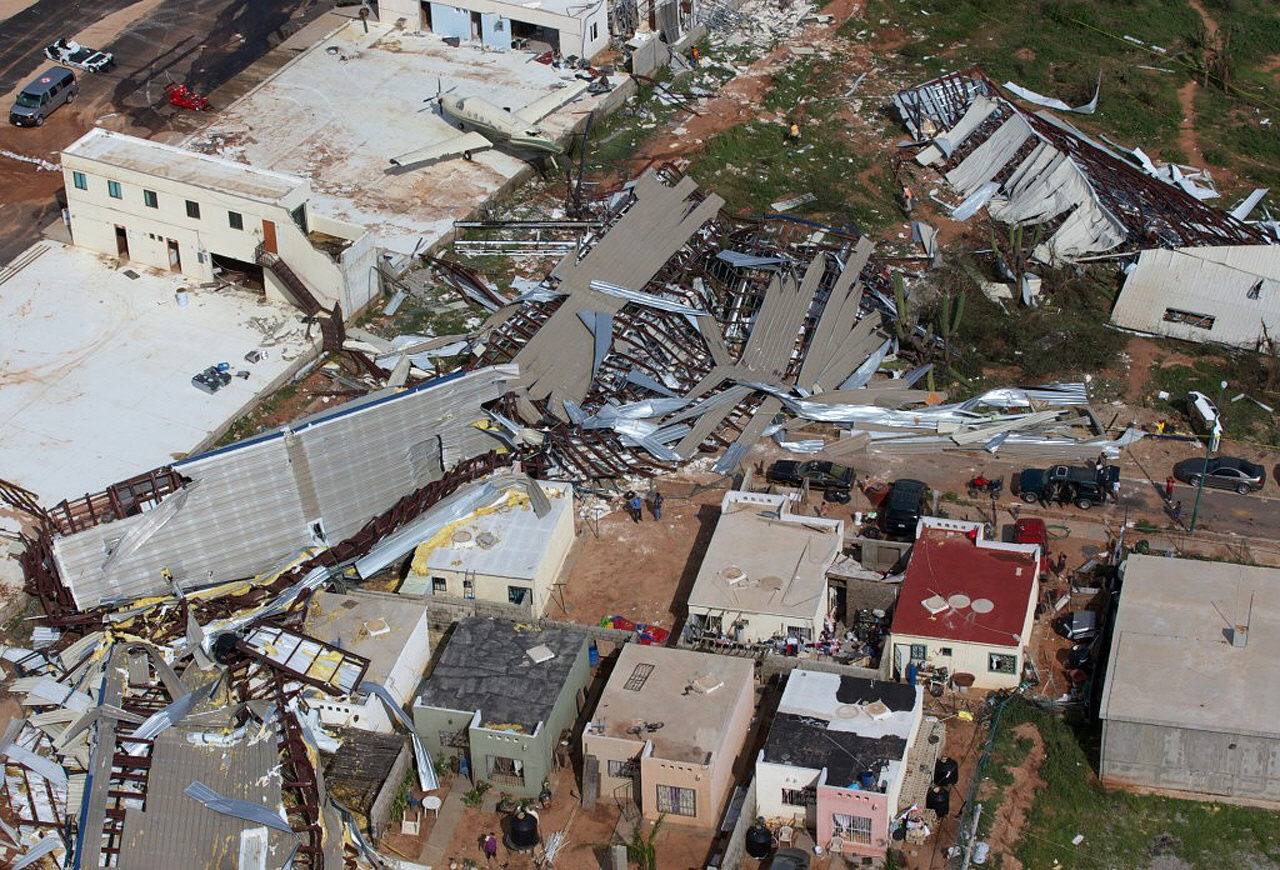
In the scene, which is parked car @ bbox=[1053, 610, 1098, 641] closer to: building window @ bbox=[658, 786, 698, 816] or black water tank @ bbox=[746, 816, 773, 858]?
black water tank @ bbox=[746, 816, 773, 858]

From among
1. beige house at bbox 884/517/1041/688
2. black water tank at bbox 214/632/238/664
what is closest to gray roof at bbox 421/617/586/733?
black water tank at bbox 214/632/238/664

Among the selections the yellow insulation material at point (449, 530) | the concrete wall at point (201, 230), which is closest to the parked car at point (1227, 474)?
the yellow insulation material at point (449, 530)

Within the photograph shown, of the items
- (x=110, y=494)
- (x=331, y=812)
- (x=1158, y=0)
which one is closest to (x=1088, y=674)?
(x=331, y=812)

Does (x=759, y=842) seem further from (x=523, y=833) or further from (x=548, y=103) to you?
(x=548, y=103)

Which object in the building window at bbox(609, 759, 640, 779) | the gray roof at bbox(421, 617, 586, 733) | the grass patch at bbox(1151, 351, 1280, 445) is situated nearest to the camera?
the building window at bbox(609, 759, 640, 779)

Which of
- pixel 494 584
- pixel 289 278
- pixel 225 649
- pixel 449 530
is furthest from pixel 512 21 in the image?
pixel 225 649

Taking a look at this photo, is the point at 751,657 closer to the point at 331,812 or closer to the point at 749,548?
the point at 749,548

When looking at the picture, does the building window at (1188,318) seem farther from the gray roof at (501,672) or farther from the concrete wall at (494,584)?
the gray roof at (501,672)
